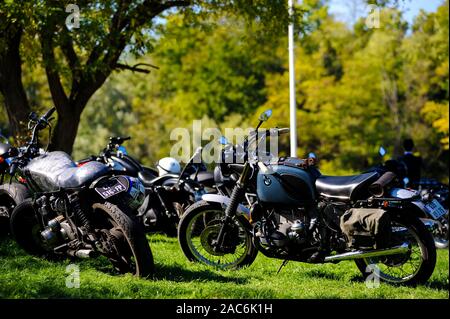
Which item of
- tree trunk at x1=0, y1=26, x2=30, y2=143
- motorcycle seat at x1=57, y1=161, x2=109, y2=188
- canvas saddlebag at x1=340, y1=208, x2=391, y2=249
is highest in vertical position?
tree trunk at x1=0, y1=26, x2=30, y2=143

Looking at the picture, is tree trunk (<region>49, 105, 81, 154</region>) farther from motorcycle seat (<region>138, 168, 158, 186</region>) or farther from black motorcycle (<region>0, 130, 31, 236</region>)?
black motorcycle (<region>0, 130, 31, 236</region>)

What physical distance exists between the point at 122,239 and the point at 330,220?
214 cm

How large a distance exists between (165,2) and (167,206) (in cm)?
550

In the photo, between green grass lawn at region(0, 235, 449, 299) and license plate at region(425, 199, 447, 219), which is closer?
green grass lawn at region(0, 235, 449, 299)

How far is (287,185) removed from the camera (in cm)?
630

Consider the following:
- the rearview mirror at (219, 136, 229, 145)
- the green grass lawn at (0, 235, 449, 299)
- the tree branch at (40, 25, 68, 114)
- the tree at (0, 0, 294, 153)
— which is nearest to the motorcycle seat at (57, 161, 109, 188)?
the green grass lawn at (0, 235, 449, 299)

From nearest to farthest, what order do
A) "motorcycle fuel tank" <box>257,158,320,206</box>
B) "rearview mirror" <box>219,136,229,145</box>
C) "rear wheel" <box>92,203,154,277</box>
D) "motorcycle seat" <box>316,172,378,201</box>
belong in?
"rear wheel" <box>92,203,154,277</box> → "motorcycle seat" <box>316,172,378,201</box> → "motorcycle fuel tank" <box>257,158,320,206</box> → "rearview mirror" <box>219,136,229,145</box>

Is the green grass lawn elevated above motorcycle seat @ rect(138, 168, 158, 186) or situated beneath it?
situated beneath

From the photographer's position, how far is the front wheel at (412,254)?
20.2ft

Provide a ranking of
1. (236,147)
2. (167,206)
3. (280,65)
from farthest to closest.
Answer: (280,65) → (167,206) → (236,147)

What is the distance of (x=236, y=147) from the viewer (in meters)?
6.79

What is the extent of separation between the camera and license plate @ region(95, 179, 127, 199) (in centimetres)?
561
